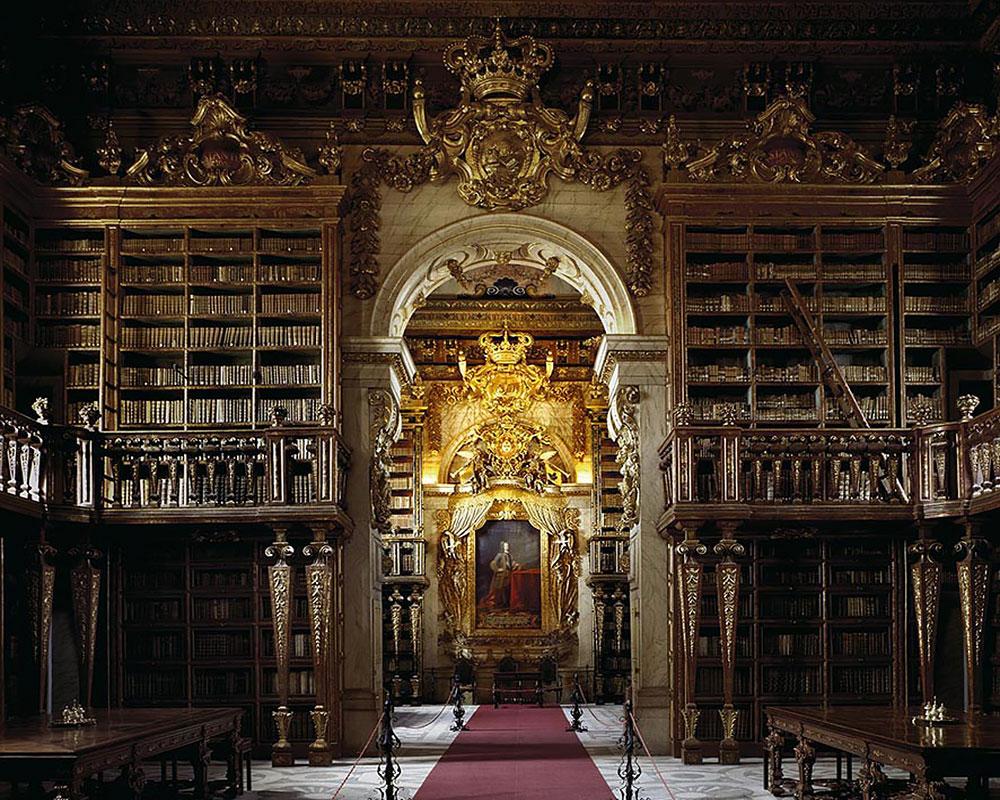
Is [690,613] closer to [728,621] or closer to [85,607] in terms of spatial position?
[728,621]

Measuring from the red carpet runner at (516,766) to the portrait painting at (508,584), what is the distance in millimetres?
4075

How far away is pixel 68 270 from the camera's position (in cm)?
1409

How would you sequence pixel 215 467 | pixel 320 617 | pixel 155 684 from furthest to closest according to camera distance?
pixel 155 684
pixel 215 467
pixel 320 617

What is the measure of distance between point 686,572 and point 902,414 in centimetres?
257

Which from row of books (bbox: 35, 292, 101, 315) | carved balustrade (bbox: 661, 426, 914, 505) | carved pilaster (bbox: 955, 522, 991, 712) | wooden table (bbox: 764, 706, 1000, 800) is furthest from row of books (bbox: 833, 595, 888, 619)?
row of books (bbox: 35, 292, 101, 315)

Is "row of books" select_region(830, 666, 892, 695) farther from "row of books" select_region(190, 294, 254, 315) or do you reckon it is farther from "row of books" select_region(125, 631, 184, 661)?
"row of books" select_region(190, 294, 254, 315)

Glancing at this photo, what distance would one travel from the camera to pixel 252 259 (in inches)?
564

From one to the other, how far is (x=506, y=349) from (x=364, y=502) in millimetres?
8296

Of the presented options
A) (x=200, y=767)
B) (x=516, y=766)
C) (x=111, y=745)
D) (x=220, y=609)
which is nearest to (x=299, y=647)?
(x=220, y=609)

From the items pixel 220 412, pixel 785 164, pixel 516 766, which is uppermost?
pixel 785 164

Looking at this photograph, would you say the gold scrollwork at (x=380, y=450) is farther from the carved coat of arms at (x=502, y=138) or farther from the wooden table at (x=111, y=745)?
the wooden table at (x=111, y=745)

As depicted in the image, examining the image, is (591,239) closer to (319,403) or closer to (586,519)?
(319,403)

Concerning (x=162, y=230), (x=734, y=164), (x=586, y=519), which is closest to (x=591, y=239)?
(x=734, y=164)

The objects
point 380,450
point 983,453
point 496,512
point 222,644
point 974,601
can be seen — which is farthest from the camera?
point 496,512
